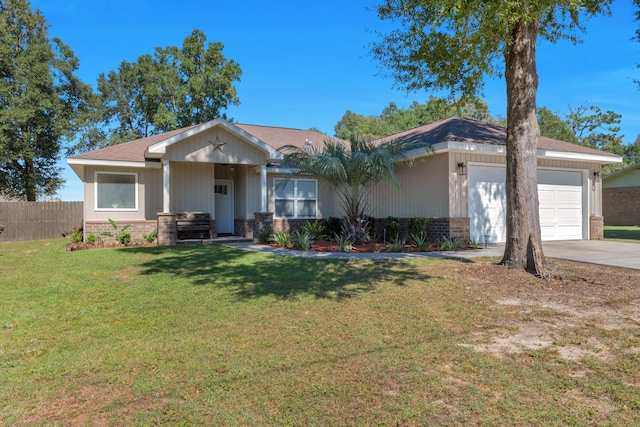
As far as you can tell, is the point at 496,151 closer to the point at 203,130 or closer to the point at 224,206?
the point at 203,130

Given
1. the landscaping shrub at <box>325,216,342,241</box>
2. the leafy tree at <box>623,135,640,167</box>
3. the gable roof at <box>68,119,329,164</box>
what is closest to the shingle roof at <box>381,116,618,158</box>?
the landscaping shrub at <box>325,216,342,241</box>

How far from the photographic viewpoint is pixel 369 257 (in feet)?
31.2

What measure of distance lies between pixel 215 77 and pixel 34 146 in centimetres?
1157

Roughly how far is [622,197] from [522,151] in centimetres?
2579

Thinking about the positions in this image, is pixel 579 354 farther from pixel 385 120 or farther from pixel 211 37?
pixel 385 120

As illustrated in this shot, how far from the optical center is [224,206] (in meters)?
16.1

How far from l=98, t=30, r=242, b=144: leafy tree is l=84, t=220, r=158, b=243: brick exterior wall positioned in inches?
626

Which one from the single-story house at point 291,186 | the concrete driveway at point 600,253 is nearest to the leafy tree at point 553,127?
the single-story house at point 291,186

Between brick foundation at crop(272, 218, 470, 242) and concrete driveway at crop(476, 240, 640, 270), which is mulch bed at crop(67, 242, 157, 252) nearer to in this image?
brick foundation at crop(272, 218, 470, 242)

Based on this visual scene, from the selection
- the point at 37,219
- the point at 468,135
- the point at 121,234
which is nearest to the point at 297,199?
the point at 121,234

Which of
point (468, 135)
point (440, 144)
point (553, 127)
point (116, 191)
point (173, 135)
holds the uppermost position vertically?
point (553, 127)

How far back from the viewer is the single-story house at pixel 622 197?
87.4 feet

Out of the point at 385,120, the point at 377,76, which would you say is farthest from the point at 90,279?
the point at 385,120

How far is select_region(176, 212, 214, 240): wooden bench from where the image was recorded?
45.7 ft
